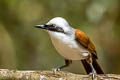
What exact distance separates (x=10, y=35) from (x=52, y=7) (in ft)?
3.08

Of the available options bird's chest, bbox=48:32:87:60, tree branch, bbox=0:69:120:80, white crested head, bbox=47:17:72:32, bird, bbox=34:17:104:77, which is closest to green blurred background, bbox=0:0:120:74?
bird, bbox=34:17:104:77

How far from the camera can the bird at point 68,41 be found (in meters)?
4.17

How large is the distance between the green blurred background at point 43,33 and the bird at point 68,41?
1575 mm

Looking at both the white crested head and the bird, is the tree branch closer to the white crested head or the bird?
the bird

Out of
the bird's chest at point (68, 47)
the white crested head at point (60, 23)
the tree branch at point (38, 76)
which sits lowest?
the tree branch at point (38, 76)

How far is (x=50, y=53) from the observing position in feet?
22.2

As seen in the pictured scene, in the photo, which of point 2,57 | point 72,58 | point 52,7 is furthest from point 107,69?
point 72,58

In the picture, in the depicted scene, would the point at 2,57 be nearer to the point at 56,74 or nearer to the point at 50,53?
the point at 50,53

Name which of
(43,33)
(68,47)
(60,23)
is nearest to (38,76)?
(68,47)

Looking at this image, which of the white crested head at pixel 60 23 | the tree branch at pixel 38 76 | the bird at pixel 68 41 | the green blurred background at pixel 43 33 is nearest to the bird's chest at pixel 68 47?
the bird at pixel 68 41

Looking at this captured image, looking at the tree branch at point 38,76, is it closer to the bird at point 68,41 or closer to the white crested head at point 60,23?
the bird at point 68,41

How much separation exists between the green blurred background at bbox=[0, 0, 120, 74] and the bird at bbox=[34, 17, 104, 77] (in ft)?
5.17

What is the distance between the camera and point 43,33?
6.99 metres

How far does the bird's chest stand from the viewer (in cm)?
419
